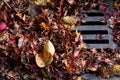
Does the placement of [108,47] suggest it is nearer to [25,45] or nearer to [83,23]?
[83,23]

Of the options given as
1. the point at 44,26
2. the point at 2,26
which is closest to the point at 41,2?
the point at 44,26

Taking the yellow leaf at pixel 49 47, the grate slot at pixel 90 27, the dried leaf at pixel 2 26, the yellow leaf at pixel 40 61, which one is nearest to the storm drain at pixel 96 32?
the grate slot at pixel 90 27

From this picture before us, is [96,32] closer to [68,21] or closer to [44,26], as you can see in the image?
[68,21]

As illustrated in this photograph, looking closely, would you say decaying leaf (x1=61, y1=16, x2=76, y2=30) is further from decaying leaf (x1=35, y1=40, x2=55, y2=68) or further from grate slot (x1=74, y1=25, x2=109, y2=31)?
decaying leaf (x1=35, y1=40, x2=55, y2=68)

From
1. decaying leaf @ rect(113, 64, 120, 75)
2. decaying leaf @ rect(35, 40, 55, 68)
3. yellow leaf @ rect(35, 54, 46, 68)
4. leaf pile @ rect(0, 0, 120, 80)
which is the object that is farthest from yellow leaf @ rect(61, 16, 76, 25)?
decaying leaf @ rect(113, 64, 120, 75)

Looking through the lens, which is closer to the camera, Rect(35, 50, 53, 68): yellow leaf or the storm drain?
Rect(35, 50, 53, 68): yellow leaf

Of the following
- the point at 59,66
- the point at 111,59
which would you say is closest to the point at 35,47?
the point at 59,66
